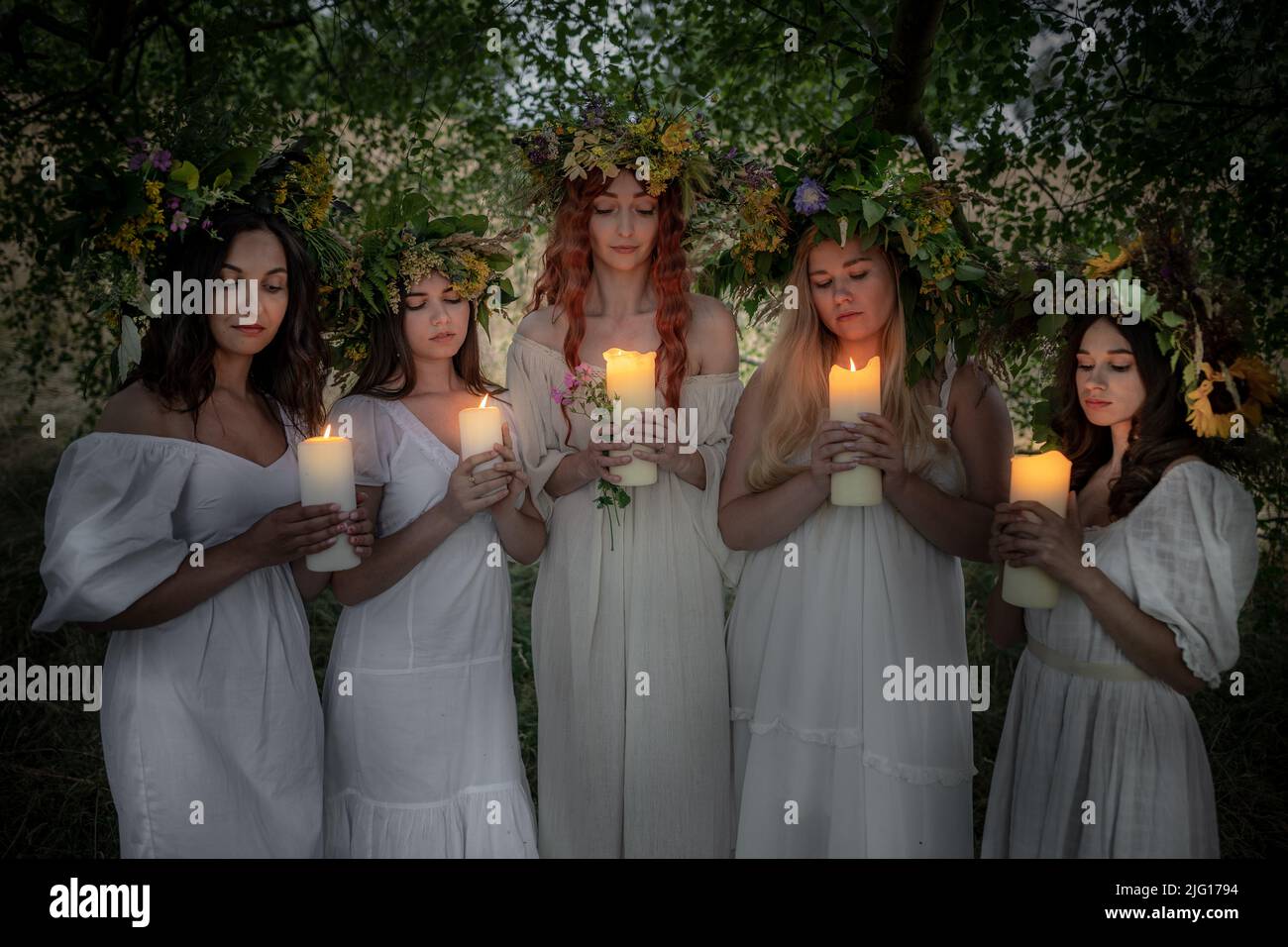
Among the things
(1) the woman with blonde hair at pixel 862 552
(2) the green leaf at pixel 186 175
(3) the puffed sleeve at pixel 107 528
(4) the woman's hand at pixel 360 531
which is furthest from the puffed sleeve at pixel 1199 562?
(2) the green leaf at pixel 186 175

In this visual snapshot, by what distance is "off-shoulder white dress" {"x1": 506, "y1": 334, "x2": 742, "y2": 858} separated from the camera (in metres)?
3.57

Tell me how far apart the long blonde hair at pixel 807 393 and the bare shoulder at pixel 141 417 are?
1713 millimetres

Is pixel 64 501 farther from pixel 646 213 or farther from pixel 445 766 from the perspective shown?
pixel 646 213

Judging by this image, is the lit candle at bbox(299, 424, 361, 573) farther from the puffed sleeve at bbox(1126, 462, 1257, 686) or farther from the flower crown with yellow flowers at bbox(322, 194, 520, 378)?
the puffed sleeve at bbox(1126, 462, 1257, 686)

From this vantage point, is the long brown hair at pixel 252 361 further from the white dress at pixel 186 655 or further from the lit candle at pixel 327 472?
the lit candle at pixel 327 472

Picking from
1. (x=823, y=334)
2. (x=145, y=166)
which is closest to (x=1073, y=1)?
(x=823, y=334)

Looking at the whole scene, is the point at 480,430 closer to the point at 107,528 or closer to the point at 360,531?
the point at 360,531

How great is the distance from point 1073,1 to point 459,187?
3711mm

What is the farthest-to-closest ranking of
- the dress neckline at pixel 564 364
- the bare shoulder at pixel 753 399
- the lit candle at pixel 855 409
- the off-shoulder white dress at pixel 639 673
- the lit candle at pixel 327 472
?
the dress neckline at pixel 564 364, the off-shoulder white dress at pixel 639 673, the bare shoulder at pixel 753 399, the lit candle at pixel 855 409, the lit candle at pixel 327 472

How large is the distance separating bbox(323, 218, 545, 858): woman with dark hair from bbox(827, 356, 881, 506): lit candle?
0.98 m

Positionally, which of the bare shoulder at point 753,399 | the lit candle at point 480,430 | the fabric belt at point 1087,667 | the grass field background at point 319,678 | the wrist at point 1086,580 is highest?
the bare shoulder at point 753,399

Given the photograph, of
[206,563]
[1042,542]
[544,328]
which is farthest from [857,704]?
[206,563]

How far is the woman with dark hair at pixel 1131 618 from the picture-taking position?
2762 mm
